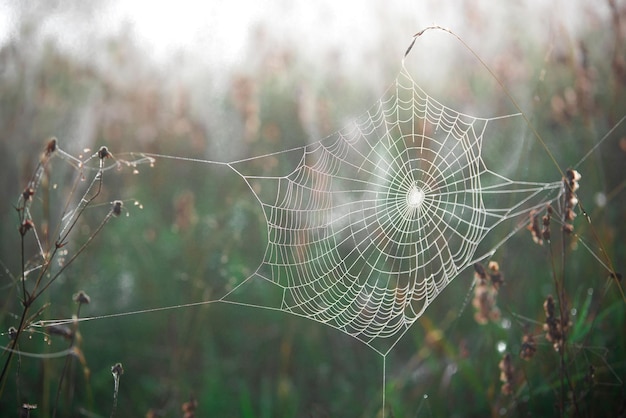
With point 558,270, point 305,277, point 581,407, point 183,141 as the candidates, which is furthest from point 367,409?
point 183,141

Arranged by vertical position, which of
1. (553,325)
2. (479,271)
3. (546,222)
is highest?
(546,222)

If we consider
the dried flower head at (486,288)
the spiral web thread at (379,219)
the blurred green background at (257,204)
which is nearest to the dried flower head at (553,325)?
the dried flower head at (486,288)

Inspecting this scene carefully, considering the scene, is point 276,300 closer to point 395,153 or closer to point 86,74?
point 395,153

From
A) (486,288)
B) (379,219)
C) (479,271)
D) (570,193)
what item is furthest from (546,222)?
(379,219)

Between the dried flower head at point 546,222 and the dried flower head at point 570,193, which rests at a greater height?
the dried flower head at point 570,193

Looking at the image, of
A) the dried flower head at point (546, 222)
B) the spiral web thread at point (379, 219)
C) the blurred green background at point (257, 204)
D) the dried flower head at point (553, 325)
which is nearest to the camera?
the dried flower head at point (546, 222)

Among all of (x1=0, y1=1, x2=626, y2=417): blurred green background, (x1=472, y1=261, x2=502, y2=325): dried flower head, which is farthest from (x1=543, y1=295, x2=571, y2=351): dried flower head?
(x1=0, y1=1, x2=626, y2=417): blurred green background

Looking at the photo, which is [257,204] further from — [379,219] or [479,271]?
[479,271]

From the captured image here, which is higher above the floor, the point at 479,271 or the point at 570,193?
the point at 570,193

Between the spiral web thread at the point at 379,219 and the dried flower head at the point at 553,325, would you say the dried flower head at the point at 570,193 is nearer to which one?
the dried flower head at the point at 553,325
